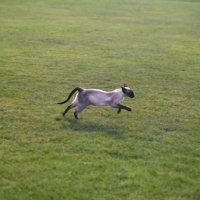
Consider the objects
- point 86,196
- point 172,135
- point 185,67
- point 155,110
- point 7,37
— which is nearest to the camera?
point 86,196

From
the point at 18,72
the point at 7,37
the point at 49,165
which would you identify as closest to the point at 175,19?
the point at 7,37

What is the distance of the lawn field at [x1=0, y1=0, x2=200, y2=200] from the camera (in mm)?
4438

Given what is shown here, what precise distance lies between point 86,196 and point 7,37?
381 inches

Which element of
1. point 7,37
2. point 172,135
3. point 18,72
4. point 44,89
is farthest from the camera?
point 7,37

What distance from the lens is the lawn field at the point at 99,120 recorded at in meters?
4.44

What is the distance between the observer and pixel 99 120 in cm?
619

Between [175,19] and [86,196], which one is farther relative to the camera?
[175,19]

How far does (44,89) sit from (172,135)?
9.38 ft

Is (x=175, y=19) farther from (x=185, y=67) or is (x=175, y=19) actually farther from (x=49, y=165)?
(x=49, y=165)

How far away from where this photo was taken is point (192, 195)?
4277mm

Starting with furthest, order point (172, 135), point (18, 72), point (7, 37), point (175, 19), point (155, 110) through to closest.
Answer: point (175, 19) → point (7, 37) → point (18, 72) → point (155, 110) → point (172, 135)

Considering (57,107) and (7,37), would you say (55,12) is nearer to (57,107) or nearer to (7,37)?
(7,37)

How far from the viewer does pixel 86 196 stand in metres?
4.18

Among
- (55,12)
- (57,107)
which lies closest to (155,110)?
(57,107)
